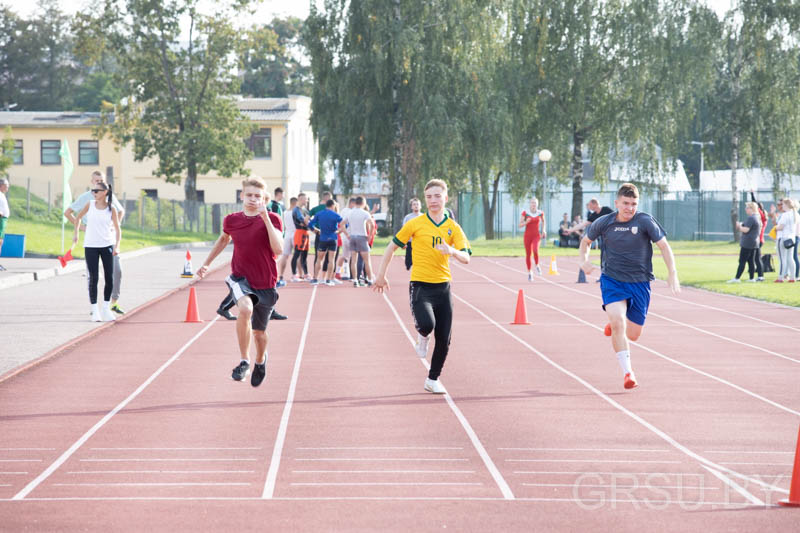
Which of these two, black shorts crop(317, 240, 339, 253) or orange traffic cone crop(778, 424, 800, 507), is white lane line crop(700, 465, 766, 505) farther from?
black shorts crop(317, 240, 339, 253)

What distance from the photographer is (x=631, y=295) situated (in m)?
9.48

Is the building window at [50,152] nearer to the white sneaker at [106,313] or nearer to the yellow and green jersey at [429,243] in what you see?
the white sneaker at [106,313]

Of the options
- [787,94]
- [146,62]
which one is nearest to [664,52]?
[787,94]

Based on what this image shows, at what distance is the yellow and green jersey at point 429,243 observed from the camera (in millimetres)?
9297

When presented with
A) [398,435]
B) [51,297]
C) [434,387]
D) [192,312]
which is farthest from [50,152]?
[398,435]

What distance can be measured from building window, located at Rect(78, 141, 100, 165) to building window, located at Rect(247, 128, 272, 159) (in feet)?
32.0

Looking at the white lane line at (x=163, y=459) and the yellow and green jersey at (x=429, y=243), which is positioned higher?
the yellow and green jersey at (x=429, y=243)

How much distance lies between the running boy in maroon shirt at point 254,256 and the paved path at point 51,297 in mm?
2724

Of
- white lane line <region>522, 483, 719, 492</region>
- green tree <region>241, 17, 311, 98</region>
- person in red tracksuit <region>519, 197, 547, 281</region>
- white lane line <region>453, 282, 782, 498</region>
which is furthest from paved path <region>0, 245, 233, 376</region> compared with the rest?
green tree <region>241, 17, 311, 98</region>

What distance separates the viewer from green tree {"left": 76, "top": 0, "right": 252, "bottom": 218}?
56.3 meters

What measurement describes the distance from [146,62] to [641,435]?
5324cm

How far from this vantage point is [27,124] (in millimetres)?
68938

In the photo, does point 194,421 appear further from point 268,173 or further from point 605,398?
point 268,173

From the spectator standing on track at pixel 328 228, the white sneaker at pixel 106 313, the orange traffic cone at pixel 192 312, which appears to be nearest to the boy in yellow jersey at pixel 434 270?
the orange traffic cone at pixel 192 312
